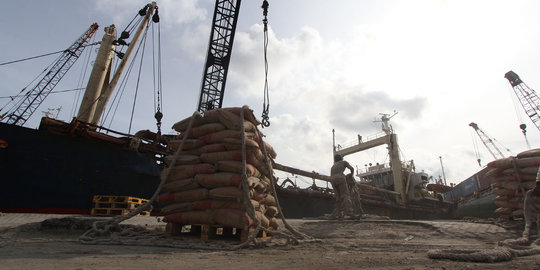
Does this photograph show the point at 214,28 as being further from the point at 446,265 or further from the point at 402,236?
the point at 446,265

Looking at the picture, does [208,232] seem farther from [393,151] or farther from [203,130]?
[393,151]

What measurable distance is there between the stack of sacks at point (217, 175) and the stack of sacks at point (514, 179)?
7304 mm

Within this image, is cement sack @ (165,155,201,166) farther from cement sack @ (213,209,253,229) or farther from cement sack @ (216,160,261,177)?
cement sack @ (213,209,253,229)

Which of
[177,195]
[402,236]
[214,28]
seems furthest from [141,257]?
[214,28]

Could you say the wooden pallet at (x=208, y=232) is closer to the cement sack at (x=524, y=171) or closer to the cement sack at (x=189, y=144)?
the cement sack at (x=189, y=144)

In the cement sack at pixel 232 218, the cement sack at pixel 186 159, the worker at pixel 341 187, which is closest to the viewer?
the cement sack at pixel 232 218

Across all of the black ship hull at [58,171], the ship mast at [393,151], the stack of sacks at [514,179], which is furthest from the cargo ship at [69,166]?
the ship mast at [393,151]

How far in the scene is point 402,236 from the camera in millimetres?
6020

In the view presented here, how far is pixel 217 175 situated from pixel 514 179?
8.65 metres

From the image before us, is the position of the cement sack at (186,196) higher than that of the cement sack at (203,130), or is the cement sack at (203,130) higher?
the cement sack at (203,130)

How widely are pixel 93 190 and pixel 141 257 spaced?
446 inches

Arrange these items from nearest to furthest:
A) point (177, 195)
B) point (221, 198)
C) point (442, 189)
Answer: point (221, 198) < point (177, 195) < point (442, 189)

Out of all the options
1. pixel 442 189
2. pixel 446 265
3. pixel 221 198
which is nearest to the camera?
pixel 446 265

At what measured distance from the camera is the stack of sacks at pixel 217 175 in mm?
4570
